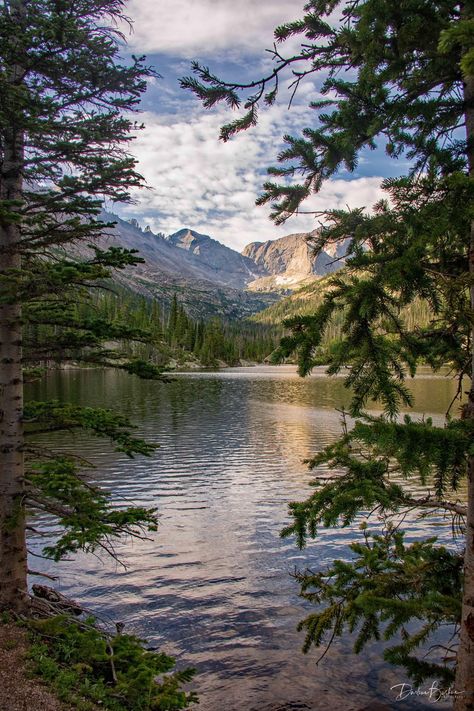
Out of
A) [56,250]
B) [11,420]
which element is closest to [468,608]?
[11,420]

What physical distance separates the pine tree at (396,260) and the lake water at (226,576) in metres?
3.75

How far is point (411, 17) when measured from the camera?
5.71 m

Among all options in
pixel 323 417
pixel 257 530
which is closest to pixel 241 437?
pixel 323 417

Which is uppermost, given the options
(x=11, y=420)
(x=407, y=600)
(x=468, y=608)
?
(x=11, y=420)

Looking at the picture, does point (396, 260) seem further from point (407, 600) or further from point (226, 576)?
point (226, 576)

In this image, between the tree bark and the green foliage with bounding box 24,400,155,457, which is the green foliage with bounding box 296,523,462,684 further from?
the tree bark

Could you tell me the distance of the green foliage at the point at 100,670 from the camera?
693 cm

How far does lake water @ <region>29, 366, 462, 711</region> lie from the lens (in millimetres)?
10125

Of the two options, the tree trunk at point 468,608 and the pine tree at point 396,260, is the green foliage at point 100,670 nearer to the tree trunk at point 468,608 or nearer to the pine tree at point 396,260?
the pine tree at point 396,260

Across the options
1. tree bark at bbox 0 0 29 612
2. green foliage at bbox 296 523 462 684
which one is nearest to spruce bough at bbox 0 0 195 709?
tree bark at bbox 0 0 29 612

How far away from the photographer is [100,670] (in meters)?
8.11

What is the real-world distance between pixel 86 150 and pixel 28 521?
17.1 metres

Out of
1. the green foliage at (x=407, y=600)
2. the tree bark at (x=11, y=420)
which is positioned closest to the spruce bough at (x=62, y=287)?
the tree bark at (x=11, y=420)

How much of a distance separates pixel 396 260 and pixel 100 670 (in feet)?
28.3
